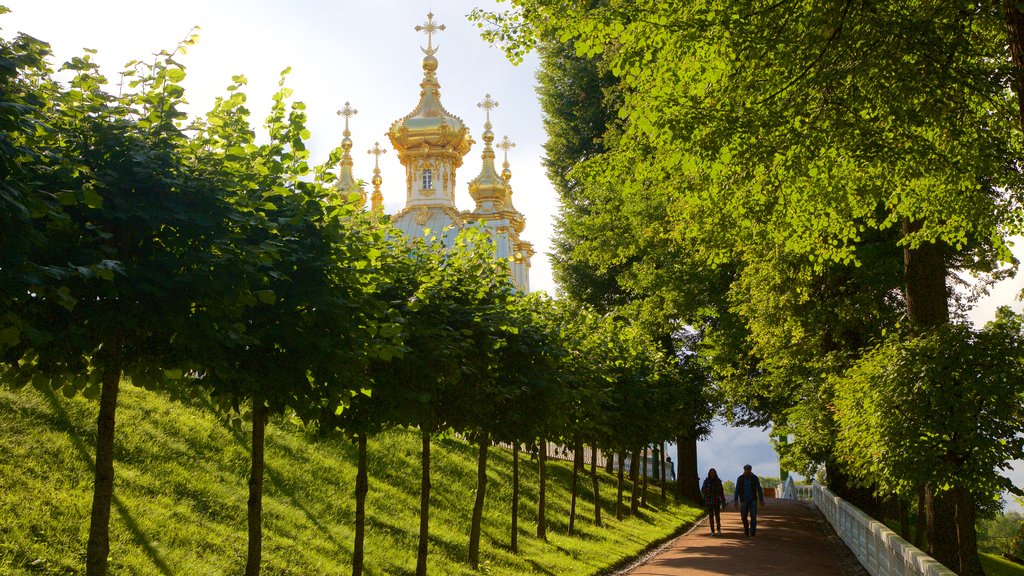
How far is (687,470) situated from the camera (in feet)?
123

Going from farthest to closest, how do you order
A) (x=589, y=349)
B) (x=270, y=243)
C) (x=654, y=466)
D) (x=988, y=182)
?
1. (x=654, y=466)
2. (x=589, y=349)
3. (x=988, y=182)
4. (x=270, y=243)

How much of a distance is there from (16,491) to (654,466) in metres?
35.1

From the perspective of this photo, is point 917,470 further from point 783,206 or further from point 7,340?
point 7,340

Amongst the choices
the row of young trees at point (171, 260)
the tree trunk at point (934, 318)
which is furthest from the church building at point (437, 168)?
the row of young trees at point (171, 260)

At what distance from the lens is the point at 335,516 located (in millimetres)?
16609

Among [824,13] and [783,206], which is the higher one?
[824,13]

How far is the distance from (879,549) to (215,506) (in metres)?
9.71

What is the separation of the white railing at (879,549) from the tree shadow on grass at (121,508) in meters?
8.36

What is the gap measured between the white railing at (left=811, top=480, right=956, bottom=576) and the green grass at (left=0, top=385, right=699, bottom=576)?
4.11m

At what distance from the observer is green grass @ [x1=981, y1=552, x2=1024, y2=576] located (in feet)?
80.2

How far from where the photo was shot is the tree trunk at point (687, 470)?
120ft

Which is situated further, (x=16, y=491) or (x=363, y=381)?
(x=16, y=491)

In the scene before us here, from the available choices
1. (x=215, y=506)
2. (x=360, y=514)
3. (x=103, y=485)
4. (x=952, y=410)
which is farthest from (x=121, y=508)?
(x=952, y=410)

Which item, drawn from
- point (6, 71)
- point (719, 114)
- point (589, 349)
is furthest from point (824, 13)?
point (589, 349)
